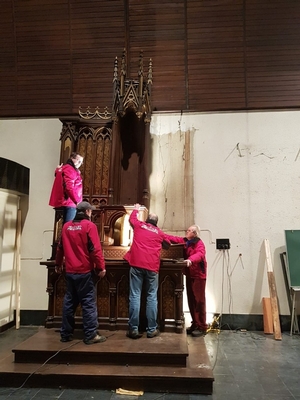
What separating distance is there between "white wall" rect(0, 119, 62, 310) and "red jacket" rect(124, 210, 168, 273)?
7.20ft

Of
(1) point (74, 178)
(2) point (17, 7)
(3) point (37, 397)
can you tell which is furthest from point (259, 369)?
(2) point (17, 7)

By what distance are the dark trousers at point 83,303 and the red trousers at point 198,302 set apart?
64.2 inches

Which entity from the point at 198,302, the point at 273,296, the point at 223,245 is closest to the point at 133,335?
the point at 198,302

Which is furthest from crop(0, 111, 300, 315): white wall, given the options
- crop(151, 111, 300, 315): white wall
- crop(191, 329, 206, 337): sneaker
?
crop(191, 329, 206, 337): sneaker

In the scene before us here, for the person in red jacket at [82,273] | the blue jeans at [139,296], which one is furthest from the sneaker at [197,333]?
the person in red jacket at [82,273]

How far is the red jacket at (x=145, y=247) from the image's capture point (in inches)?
146

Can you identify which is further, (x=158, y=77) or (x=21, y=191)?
(x=158, y=77)

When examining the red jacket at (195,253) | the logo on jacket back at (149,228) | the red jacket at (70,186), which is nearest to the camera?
the logo on jacket back at (149,228)

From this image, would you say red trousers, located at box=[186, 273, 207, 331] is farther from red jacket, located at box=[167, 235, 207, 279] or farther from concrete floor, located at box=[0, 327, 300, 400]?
concrete floor, located at box=[0, 327, 300, 400]

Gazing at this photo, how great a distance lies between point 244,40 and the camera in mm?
5434

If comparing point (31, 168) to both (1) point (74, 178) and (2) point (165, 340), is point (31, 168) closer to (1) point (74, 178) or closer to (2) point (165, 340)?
(1) point (74, 178)

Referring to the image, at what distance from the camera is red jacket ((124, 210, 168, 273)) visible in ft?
12.1

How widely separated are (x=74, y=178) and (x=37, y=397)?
2.58m

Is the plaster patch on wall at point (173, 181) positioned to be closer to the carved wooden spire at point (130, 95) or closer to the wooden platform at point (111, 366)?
the carved wooden spire at point (130, 95)
